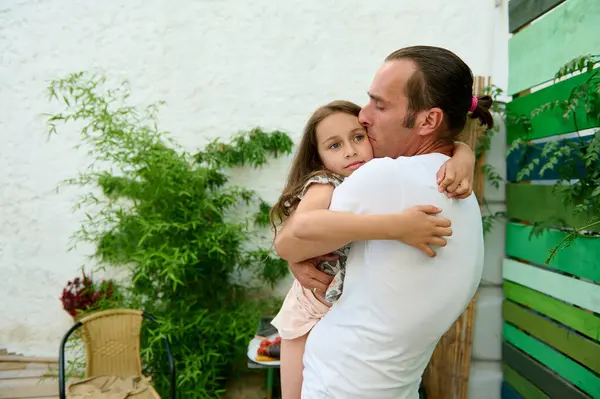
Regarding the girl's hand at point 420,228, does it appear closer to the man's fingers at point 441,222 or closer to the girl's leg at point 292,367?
the man's fingers at point 441,222

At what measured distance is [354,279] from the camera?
1038 millimetres

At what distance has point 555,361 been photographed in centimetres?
245

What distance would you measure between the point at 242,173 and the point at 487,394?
245 centimetres

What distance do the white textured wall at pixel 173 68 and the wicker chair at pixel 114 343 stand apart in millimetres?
1126

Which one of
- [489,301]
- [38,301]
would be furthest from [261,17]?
[38,301]

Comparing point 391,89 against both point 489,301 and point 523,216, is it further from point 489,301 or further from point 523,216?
point 489,301

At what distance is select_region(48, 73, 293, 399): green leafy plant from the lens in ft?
11.0

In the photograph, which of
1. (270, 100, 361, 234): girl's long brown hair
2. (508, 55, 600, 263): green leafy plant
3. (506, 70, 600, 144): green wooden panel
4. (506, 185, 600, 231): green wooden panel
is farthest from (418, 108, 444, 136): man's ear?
(506, 185, 600, 231): green wooden panel

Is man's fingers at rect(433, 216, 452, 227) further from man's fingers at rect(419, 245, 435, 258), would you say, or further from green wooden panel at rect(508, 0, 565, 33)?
green wooden panel at rect(508, 0, 565, 33)

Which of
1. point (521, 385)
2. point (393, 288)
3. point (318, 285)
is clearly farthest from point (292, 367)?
point (521, 385)

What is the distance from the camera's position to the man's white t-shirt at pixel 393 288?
3.22 ft

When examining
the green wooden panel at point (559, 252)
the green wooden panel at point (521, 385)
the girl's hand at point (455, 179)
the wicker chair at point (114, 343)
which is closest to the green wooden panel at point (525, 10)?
the green wooden panel at point (559, 252)

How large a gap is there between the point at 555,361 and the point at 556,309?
273 mm

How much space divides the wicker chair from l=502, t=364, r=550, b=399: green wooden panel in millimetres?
2260
